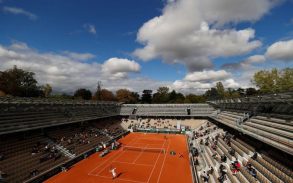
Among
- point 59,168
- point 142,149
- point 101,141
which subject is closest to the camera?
point 59,168

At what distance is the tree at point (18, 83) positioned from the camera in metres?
59.2

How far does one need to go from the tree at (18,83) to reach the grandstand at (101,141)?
104 ft

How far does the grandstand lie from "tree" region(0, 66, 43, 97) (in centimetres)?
3184

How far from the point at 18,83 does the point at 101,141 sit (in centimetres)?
4340

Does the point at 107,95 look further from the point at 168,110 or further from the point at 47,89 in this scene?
the point at 168,110

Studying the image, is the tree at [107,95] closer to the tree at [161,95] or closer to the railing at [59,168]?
the tree at [161,95]

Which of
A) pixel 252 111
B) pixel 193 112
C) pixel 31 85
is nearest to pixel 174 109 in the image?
pixel 193 112

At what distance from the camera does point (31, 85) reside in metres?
66.9

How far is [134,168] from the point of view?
25.5m

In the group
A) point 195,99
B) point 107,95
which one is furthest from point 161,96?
point 107,95

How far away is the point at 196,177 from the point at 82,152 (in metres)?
17.7

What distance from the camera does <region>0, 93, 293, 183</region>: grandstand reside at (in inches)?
687

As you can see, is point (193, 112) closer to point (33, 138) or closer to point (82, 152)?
point (82, 152)

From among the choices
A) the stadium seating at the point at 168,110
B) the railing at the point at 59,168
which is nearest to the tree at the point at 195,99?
the stadium seating at the point at 168,110
